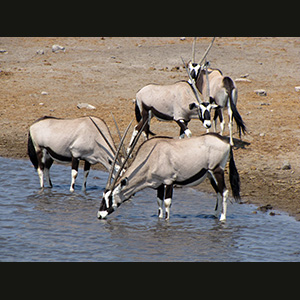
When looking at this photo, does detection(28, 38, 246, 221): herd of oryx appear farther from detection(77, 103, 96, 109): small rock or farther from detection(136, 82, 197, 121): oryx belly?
detection(77, 103, 96, 109): small rock

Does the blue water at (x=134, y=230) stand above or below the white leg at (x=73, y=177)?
below

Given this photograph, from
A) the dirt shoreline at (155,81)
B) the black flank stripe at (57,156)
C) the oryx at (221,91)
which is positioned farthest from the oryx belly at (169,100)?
the black flank stripe at (57,156)

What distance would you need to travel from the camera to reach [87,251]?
899 cm

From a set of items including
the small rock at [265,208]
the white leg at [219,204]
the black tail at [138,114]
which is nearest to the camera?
the white leg at [219,204]

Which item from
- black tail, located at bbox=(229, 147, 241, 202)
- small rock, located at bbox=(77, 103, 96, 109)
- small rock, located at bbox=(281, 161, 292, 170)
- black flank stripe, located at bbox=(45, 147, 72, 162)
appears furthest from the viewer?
small rock, located at bbox=(77, 103, 96, 109)

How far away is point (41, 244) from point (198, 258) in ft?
8.13

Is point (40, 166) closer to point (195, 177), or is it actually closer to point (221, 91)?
point (195, 177)

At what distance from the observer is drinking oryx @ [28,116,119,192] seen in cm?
1211

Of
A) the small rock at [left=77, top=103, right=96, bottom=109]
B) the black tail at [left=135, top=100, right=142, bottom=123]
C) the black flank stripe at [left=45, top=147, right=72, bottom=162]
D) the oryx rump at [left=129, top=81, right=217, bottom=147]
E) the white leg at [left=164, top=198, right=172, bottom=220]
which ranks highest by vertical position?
the oryx rump at [left=129, top=81, right=217, bottom=147]

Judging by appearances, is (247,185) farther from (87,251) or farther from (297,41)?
(297,41)

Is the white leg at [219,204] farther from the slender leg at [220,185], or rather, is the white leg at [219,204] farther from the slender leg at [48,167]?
the slender leg at [48,167]

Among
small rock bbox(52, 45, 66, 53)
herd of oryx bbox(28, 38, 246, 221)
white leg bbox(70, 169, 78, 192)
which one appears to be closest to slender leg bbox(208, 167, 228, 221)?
herd of oryx bbox(28, 38, 246, 221)

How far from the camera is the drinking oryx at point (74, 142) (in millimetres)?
12109

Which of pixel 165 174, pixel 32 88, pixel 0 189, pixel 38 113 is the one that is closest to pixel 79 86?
pixel 32 88
